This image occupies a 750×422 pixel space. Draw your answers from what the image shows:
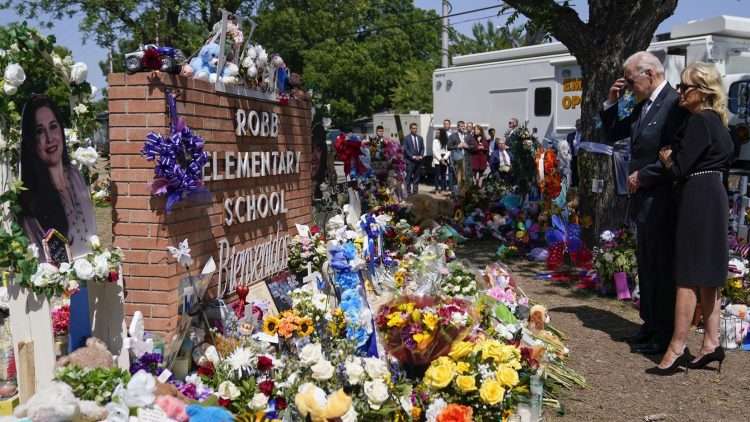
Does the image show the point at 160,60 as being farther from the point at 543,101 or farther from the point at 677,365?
the point at 543,101

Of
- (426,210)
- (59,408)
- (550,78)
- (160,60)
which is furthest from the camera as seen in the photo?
(550,78)

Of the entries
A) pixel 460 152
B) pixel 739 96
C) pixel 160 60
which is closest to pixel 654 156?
pixel 160 60

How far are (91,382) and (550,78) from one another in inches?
535

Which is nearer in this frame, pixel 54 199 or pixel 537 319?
pixel 54 199

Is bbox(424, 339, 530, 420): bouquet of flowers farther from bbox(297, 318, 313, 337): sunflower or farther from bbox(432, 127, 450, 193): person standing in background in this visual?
bbox(432, 127, 450, 193): person standing in background

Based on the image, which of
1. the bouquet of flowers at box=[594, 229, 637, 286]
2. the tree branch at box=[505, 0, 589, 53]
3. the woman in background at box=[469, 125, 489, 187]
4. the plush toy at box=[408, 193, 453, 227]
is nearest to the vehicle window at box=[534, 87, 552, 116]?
the woman in background at box=[469, 125, 489, 187]

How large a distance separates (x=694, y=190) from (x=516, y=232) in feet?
18.5

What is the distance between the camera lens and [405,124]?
84.9 ft

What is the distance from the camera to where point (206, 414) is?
3381 millimetres

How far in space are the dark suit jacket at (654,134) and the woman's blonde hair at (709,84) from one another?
0.23 m

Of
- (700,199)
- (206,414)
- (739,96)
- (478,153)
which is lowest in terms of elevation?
(206,414)

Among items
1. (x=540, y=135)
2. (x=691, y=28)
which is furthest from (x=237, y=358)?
(x=540, y=135)

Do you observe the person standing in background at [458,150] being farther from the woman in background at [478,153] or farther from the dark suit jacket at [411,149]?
the dark suit jacket at [411,149]

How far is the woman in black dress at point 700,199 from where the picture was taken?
4797 millimetres
